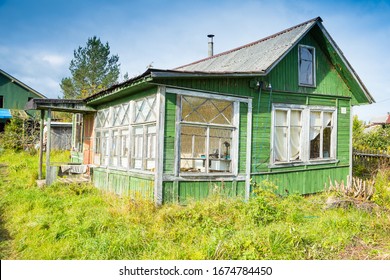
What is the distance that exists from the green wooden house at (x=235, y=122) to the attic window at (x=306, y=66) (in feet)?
0.10

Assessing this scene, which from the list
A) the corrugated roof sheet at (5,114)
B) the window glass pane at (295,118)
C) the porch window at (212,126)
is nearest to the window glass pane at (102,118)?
the porch window at (212,126)

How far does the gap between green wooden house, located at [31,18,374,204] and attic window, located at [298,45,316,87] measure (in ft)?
0.10

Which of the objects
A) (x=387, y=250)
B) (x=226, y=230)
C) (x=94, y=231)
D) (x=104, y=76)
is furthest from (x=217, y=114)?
(x=104, y=76)

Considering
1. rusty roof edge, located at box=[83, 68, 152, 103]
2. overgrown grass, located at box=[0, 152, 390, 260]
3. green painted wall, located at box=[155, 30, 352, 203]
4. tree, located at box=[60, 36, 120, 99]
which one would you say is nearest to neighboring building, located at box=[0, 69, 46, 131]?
tree, located at box=[60, 36, 120, 99]

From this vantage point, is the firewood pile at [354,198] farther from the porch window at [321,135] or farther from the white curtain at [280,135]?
the porch window at [321,135]

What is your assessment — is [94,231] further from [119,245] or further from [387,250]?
[387,250]

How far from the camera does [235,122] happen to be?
324 inches

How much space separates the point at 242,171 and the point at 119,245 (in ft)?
13.9

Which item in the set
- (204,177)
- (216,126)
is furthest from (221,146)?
(204,177)

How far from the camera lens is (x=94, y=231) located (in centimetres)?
573

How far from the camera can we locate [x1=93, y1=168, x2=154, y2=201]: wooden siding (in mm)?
7359

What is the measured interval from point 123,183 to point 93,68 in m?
27.9

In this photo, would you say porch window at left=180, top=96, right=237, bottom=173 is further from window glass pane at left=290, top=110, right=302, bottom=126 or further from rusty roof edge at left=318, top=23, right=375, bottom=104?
rusty roof edge at left=318, top=23, right=375, bottom=104

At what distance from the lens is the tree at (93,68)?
33.2 m
